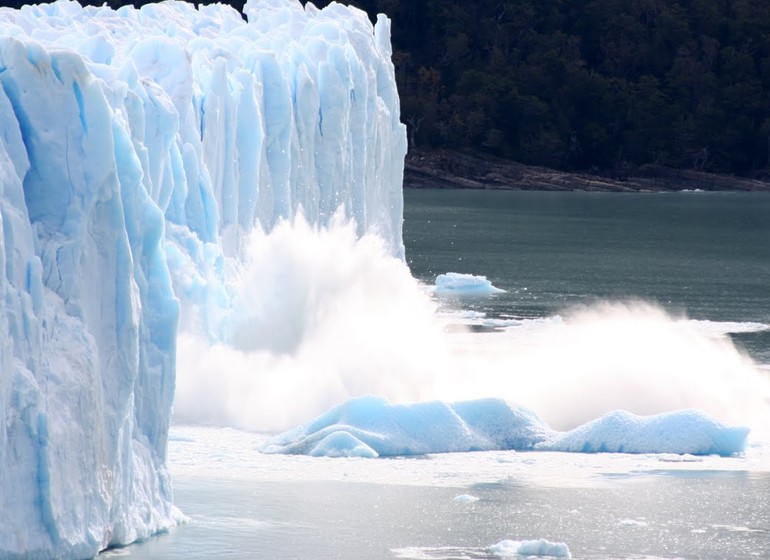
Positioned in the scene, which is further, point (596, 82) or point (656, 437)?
point (596, 82)

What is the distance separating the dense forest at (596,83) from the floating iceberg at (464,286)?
49110mm

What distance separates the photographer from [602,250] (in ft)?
166

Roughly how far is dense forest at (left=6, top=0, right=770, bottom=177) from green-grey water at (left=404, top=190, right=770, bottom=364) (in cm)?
660

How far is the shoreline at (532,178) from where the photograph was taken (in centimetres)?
8575

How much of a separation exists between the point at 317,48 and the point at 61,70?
18.1m

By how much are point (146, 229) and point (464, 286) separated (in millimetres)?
24186

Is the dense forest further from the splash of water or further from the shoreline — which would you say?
the splash of water

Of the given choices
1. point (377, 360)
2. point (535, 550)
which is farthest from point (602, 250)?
point (535, 550)

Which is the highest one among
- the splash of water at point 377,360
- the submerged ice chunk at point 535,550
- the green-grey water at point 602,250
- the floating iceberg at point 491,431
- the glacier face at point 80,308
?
the glacier face at point 80,308

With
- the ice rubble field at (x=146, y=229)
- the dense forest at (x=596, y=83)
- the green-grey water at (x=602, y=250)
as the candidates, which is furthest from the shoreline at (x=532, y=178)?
the ice rubble field at (x=146, y=229)

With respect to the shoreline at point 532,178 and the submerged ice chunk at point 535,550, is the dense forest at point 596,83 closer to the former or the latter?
the shoreline at point 532,178

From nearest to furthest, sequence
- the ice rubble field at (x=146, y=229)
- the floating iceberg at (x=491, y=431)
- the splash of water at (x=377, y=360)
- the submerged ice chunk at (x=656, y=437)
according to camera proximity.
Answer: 1. the ice rubble field at (x=146, y=229)
2. the floating iceberg at (x=491, y=431)
3. the submerged ice chunk at (x=656, y=437)
4. the splash of water at (x=377, y=360)

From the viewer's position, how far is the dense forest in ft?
285

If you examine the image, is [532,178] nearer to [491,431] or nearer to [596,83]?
[596,83]
